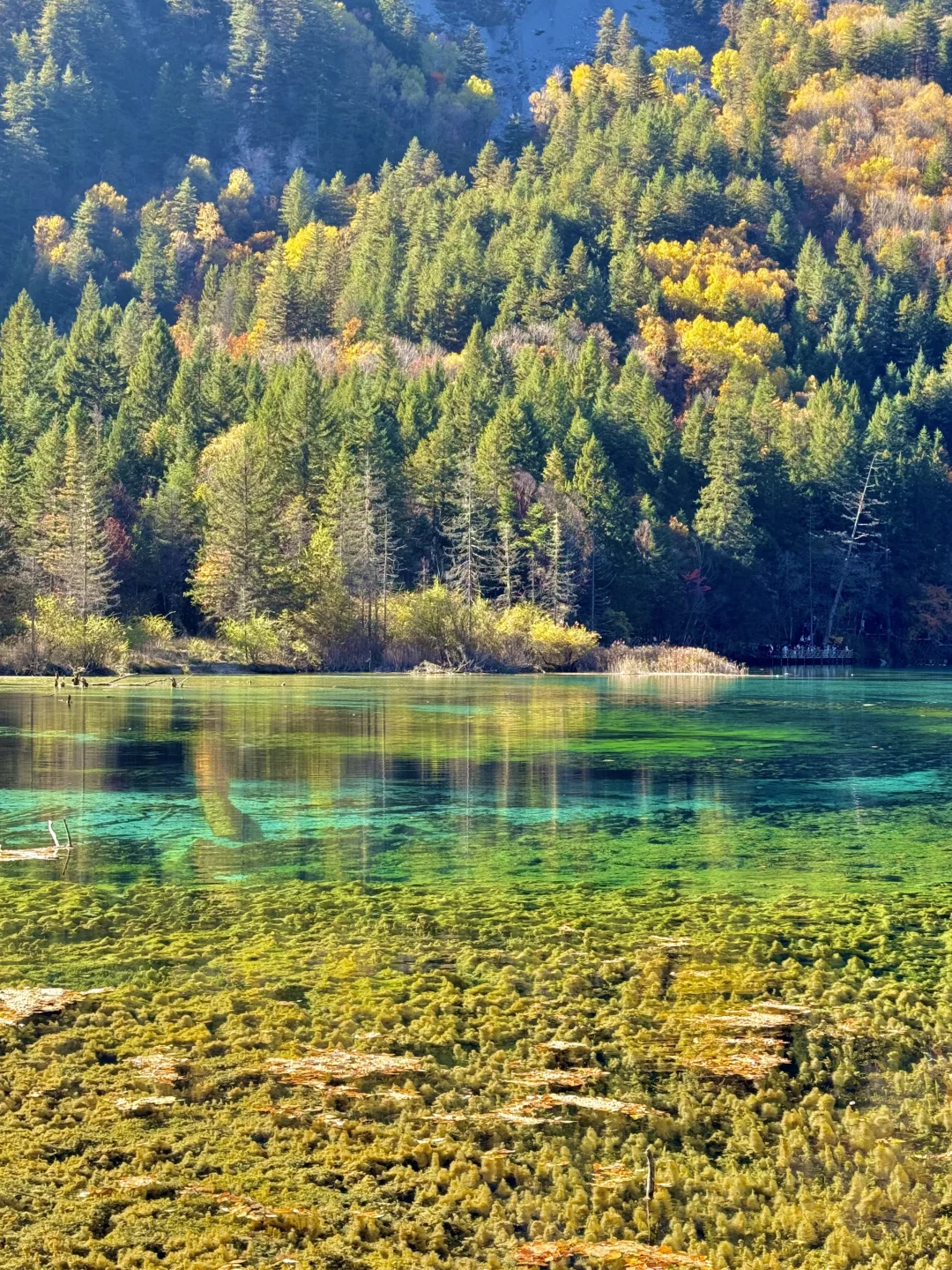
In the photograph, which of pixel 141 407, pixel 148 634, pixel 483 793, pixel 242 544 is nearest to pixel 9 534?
pixel 148 634

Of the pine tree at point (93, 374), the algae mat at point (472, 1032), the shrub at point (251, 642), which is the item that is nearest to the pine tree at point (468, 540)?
the shrub at point (251, 642)

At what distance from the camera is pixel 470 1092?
10.4 metres

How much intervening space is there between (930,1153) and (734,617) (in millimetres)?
108838

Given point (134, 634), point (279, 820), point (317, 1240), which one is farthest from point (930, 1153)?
point (134, 634)

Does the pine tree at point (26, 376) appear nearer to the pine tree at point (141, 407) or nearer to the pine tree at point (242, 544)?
the pine tree at point (141, 407)

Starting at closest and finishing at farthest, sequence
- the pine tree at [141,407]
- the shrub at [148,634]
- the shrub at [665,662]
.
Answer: the shrub at [148,634], the shrub at [665,662], the pine tree at [141,407]

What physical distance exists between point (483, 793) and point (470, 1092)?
16816mm

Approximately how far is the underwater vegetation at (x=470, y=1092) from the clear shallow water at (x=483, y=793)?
3.52 metres

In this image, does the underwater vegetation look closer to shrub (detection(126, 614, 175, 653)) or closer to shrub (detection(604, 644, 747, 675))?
shrub (detection(126, 614, 175, 653))

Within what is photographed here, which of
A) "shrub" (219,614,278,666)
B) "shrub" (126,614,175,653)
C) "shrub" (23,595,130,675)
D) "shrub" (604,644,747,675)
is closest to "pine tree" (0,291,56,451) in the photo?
"shrub" (126,614,175,653)

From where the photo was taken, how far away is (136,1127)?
9617 mm

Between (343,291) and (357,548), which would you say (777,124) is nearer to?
(343,291)

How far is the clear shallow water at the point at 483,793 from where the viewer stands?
19.5m

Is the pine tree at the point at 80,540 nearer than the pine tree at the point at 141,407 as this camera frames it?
Yes
